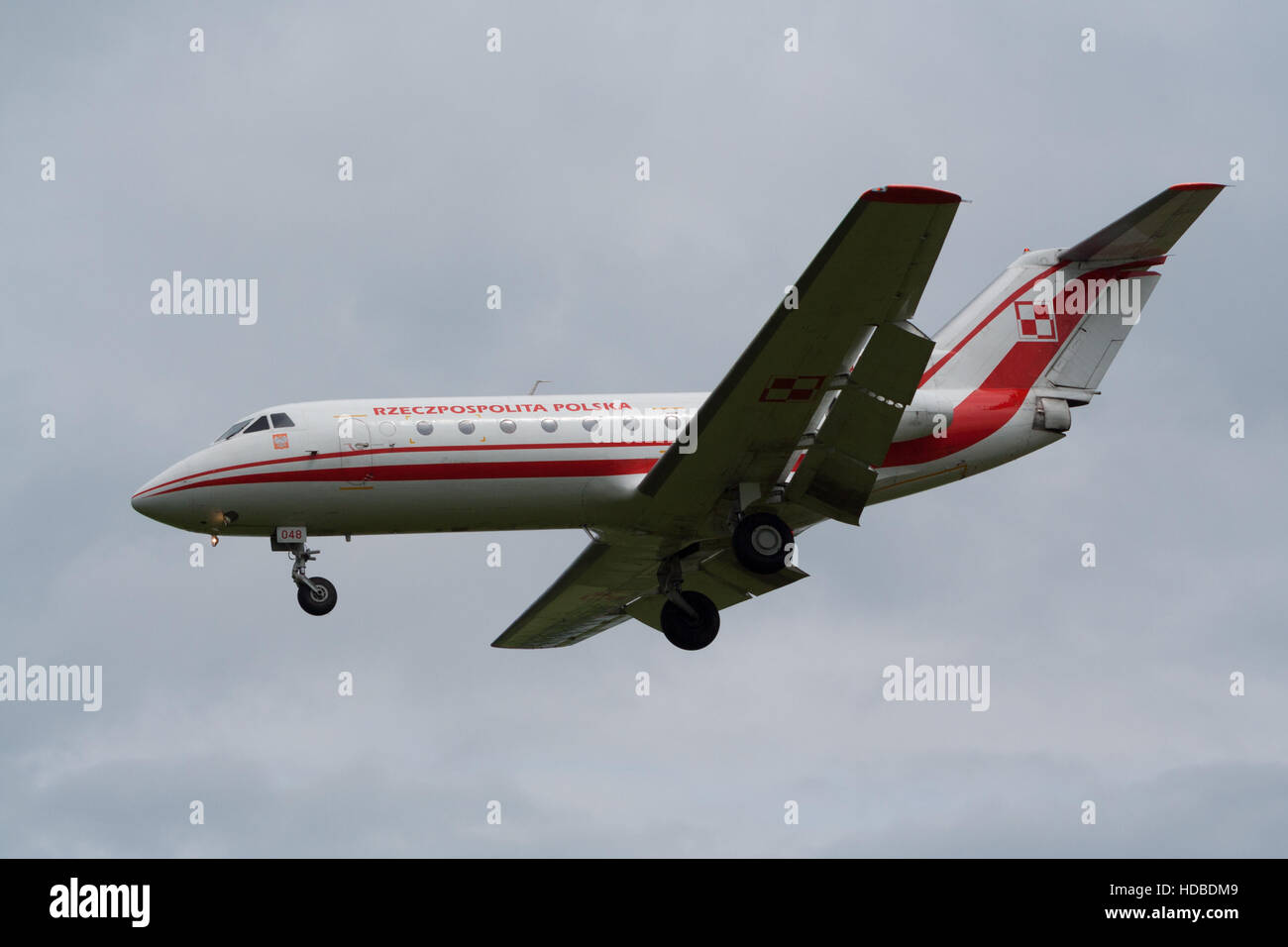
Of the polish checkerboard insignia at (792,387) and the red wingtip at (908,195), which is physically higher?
the red wingtip at (908,195)

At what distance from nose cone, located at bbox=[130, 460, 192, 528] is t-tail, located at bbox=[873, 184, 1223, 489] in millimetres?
13112

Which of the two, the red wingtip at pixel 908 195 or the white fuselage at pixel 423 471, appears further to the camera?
the white fuselage at pixel 423 471

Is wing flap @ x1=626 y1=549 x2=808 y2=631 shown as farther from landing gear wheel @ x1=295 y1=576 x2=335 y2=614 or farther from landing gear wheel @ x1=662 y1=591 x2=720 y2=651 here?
landing gear wheel @ x1=295 y1=576 x2=335 y2=614

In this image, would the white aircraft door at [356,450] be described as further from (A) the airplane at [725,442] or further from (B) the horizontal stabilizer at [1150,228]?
(B) the horizontal stabilizer at [1150,228]

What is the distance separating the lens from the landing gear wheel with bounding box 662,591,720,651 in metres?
33.6

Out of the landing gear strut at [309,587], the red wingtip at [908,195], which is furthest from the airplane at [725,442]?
the red wingtip at [908,195]

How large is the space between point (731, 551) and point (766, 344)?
23.3 feet

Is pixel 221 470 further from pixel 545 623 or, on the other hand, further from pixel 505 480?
pixel 545 623

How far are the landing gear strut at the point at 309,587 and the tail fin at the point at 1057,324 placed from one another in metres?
12.2

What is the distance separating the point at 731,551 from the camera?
33062mm

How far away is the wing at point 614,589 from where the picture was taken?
109 feet

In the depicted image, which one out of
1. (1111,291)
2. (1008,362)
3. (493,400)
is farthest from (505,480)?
(1111,291)

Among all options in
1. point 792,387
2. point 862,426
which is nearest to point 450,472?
point 792,387

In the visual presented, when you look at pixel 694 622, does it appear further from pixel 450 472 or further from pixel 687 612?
pixel 450 472
